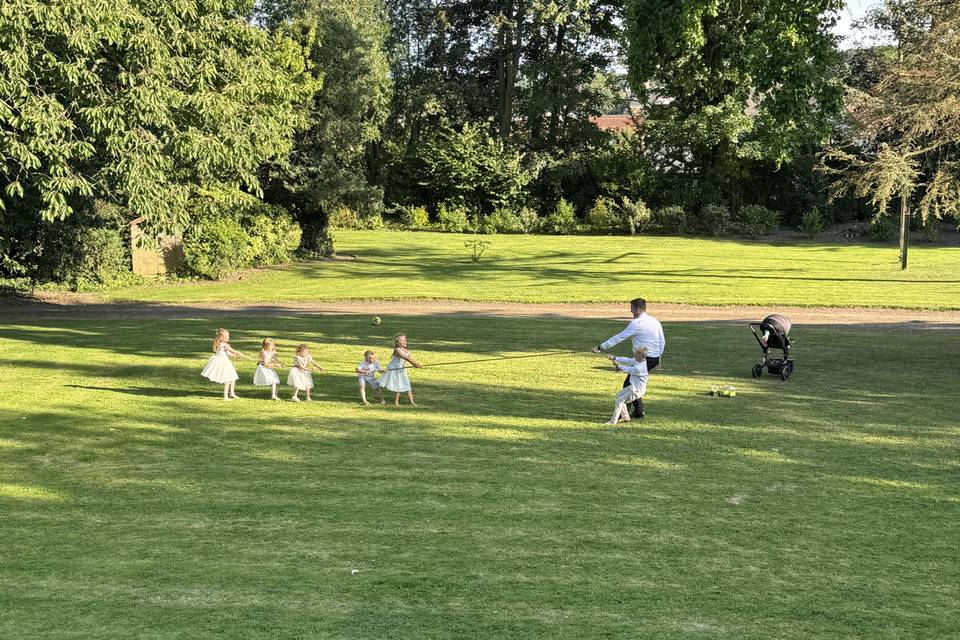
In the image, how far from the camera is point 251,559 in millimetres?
8633

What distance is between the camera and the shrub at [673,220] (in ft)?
185

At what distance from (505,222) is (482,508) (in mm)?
48732

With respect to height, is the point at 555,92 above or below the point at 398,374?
above

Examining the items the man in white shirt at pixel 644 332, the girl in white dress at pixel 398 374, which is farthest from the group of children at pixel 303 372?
the man in white shirt at pixel 644 332

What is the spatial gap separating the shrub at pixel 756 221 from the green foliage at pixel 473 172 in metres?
13.4

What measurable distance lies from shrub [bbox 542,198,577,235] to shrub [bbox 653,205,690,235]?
4.87 metres

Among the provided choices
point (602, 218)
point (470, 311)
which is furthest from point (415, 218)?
point (470, 311)

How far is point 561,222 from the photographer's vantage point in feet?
191

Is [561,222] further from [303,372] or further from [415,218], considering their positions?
[303,372]

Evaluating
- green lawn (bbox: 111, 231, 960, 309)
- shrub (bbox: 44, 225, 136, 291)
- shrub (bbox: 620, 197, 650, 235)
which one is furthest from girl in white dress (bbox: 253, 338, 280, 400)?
shrub (bbox: 620, 197, 650, 235)

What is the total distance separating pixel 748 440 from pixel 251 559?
7.56 metres

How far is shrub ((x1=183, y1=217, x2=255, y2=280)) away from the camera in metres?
37.7

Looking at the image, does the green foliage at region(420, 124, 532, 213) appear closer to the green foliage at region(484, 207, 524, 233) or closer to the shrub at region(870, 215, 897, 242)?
the green foliage at region(484, 207, 524, 233)

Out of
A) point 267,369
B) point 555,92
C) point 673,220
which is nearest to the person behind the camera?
point 267,369
